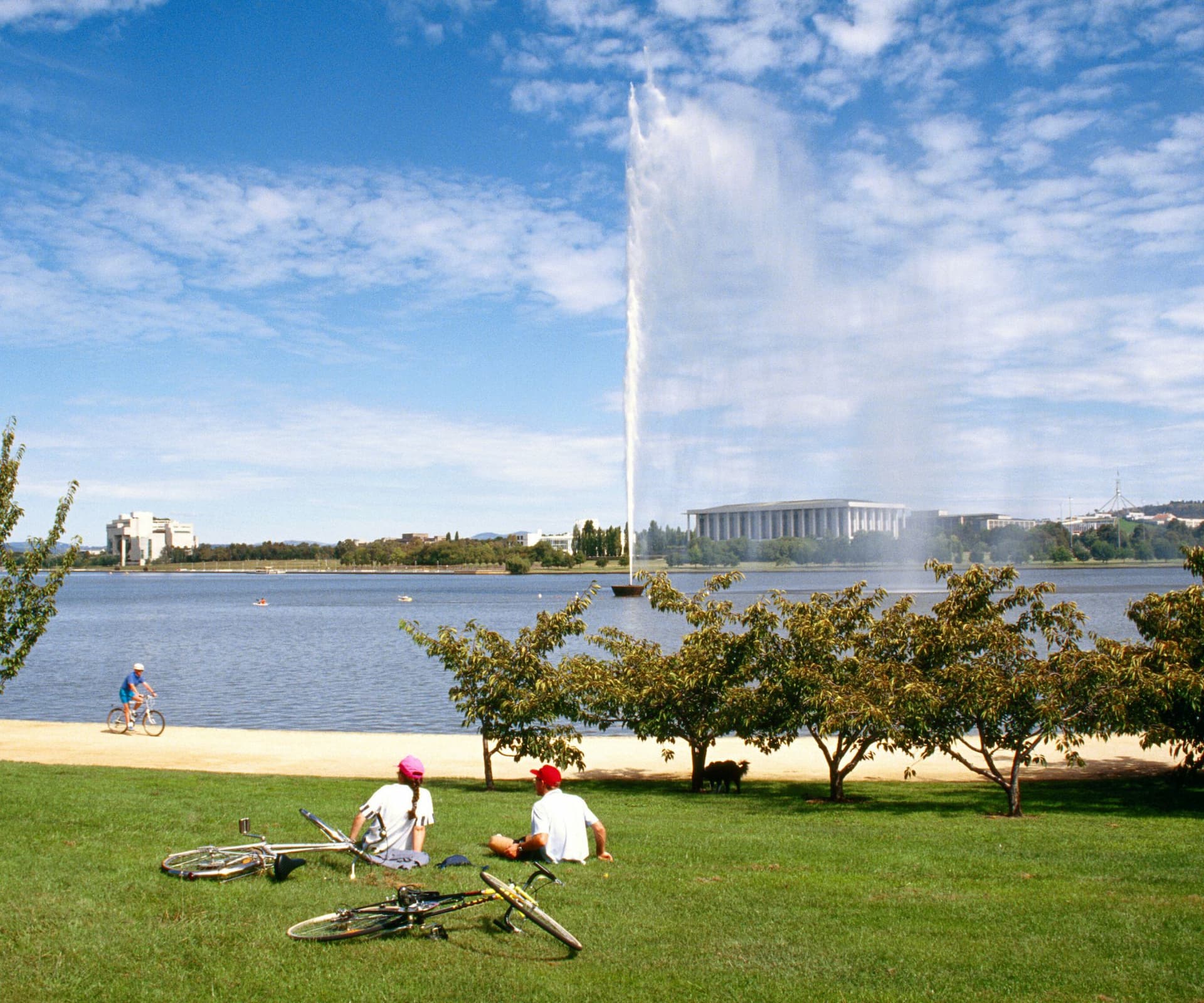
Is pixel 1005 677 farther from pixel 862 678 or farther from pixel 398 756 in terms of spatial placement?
pixel 398 756

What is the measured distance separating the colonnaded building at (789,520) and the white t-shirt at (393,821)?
11373 cm

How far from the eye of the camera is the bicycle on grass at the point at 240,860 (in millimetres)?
9180

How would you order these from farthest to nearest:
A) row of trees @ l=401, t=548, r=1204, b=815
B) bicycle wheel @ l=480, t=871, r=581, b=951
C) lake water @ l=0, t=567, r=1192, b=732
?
lake water @ l=0, t=567, r=1192, b=732
row of trees @ l=401, t=548, r=1204, b=815
bicycle wheel @ l=480, t=871, r=581, b=951

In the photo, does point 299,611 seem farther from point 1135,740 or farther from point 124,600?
point 1135,740

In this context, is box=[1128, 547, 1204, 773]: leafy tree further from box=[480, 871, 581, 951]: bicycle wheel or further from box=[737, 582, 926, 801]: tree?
box=[480, 871, 581, 951]: bicycle wheel

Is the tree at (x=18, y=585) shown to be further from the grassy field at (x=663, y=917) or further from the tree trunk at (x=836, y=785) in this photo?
the tree trunk at (x=836, y=785)

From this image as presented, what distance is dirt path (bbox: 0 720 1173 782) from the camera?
877 inches

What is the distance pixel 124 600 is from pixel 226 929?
149 m

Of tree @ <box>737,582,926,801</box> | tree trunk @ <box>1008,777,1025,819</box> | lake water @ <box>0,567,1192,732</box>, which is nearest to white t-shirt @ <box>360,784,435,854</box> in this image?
tree @ <box>737,582,926,801</box>

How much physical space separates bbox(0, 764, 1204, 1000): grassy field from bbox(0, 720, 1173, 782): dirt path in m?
8.17

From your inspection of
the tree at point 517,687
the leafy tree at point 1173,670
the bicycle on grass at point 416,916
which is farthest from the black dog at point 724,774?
the bicycle on grass at point 416,916

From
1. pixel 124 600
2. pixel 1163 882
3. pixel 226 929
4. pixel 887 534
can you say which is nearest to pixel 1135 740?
pixel 1163 882

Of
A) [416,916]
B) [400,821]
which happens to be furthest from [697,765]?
[416,916]

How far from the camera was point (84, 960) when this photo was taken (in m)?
7.19
